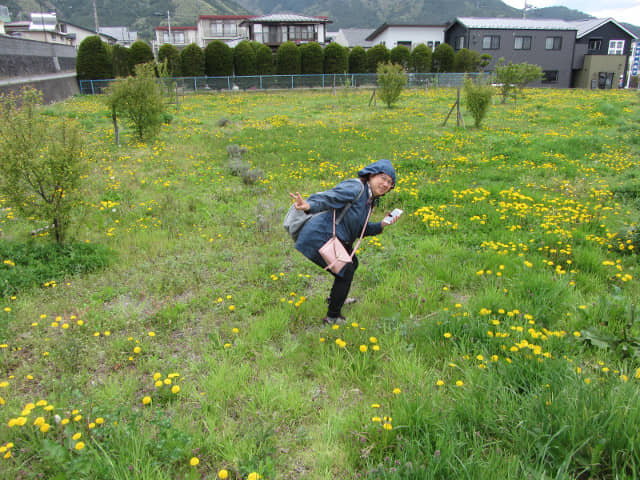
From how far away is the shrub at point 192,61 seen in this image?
3369 centimetres

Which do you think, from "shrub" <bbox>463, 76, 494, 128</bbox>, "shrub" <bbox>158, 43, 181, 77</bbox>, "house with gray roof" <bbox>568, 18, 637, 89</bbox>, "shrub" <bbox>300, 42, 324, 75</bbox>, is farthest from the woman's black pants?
"house with gray roof" <bbox>568, 18, 637, 89</bbox>

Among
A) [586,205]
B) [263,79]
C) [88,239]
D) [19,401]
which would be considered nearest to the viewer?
[19,401]

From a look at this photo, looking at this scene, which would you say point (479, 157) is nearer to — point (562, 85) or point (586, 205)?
point (586, 205)

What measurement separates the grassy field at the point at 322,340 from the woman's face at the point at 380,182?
1253mm

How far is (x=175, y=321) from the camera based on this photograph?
3945 millimetres

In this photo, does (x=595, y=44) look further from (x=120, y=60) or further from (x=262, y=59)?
(x=120, y=60)

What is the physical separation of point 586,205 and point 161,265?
21.8 feet

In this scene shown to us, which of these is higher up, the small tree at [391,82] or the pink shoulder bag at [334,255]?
the small tree at [391,82]

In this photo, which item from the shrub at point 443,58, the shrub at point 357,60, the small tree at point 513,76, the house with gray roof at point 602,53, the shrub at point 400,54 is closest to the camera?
the small tree at point 513,76

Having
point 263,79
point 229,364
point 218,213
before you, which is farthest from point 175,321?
point 263,79

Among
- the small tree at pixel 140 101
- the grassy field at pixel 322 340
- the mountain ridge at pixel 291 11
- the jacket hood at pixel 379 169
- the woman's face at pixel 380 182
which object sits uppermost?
the mountain ridge at pixel 291 11

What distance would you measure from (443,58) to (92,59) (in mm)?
30781

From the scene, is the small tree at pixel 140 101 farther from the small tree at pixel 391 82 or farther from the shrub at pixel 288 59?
the shrub at pixel 288 59

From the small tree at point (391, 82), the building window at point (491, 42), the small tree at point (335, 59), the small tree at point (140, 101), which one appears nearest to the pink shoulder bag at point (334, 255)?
the small tree at point (140, 101)
